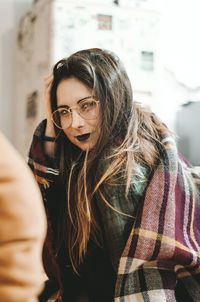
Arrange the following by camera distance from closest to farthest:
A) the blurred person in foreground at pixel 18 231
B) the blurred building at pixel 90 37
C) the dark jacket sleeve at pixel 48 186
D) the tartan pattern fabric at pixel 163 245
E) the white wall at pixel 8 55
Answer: the blurred person in foreground at pixel 18 231, the tartan pattern fabric at pixel 163 245, the dark jacket sleeve at pixel 48 186, the blurred building at pixel 90 37, the white wall at pixel 8 55

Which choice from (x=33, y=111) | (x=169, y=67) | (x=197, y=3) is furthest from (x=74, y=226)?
(x=197, y=3)

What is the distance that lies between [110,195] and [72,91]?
0.26 meters

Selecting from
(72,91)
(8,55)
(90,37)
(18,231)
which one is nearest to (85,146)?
(72,91)

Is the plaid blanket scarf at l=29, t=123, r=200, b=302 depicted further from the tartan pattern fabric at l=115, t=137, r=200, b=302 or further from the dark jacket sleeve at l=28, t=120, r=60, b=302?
the dark jacket sleeve at l=28, t=120, r=60, b=302

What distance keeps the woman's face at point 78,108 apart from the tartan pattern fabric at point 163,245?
17 centimetres

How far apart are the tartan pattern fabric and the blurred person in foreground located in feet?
1.62

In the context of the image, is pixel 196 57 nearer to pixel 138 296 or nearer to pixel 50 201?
pixel 50 201

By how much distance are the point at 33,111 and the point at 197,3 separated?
113 cm

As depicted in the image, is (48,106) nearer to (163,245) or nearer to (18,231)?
(163,245)

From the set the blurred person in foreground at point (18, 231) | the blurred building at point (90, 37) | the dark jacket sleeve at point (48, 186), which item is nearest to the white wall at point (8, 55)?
the blurred building at point (90, 37)

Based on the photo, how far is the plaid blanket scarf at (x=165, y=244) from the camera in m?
0.84

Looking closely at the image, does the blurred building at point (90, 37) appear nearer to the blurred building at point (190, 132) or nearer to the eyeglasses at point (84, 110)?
the blurred building at point (190, 132)

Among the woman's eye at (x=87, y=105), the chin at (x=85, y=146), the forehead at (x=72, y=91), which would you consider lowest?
the chin at (x=85, y=146)

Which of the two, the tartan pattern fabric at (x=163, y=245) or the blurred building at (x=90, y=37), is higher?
the blurred building at (x=90, y=37)
